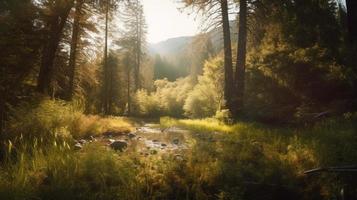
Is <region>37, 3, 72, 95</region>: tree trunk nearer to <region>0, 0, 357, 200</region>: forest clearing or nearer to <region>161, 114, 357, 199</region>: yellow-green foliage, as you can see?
<region>0, 0, 357, 200</region>: forest clearing

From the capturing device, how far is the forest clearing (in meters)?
5.25

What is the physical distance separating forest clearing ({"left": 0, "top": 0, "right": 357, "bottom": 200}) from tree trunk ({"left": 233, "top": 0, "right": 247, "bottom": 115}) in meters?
0.05

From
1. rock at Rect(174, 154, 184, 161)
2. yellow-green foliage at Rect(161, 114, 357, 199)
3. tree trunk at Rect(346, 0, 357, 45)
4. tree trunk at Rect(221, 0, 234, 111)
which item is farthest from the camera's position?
tree trunk at Rect(221, 0, 234, 111)

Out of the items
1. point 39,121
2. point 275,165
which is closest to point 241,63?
point 275,165

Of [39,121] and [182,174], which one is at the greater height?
[39,121]

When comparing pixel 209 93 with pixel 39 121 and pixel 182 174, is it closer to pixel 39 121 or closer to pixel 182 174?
pixel 39 121

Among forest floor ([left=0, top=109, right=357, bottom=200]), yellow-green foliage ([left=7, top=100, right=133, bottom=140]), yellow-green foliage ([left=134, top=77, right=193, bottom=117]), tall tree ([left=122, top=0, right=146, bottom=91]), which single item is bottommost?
forest floor ([left=0, top=109, right=357, bottom=200])

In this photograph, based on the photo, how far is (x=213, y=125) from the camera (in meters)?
13.1

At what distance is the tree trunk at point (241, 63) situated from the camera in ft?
47.4

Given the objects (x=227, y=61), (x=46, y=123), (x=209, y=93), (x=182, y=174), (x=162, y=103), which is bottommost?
(x=182, y=174)

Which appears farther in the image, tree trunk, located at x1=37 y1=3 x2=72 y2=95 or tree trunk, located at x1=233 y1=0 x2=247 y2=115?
tree trunk, located at x1=233 y1=0 x2=247 y2=115

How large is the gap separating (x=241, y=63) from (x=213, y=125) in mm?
3396

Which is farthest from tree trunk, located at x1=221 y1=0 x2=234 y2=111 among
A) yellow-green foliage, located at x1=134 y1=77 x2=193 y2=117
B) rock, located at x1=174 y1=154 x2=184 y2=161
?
yellow-green foliage, located at x1=134 y1=77 x2=193 y2=117

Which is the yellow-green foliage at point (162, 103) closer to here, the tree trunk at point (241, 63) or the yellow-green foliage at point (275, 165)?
the tree trunk at point (241, 63)
